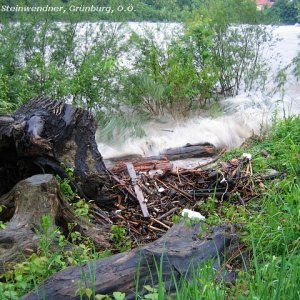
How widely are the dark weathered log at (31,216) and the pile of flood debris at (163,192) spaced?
0.60m

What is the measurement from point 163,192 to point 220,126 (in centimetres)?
303

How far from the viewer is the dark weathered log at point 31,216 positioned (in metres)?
3.65

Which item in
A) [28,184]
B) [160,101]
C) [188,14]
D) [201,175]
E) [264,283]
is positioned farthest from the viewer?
[188,14]

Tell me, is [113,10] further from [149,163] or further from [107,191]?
[107,191]

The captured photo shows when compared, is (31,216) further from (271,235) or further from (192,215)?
(271,235)

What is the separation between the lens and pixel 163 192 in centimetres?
585

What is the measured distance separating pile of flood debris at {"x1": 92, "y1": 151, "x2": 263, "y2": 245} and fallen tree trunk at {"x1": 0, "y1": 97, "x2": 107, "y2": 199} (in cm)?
32

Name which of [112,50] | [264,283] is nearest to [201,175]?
[264,283]

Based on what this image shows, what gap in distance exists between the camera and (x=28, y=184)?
13.6 ft

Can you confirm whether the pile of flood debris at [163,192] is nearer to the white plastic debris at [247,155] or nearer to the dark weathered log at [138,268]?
the white plastic debris at [247,155]

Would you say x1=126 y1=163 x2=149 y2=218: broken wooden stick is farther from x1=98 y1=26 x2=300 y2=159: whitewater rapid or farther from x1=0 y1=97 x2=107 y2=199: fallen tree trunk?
x1=98 y1=26 x2=300 y2=159: whitewater rapid

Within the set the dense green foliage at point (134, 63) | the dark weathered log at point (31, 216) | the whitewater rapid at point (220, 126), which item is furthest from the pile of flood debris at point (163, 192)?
the dense green foliage at point (134, 63)

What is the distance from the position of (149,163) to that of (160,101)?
2.85 metres

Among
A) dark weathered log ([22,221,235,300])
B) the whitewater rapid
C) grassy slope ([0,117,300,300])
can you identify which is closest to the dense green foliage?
the whitewater rapid
